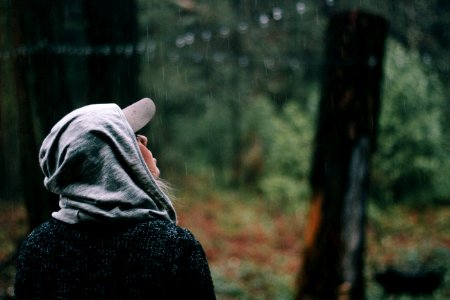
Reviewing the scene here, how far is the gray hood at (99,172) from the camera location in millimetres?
1797

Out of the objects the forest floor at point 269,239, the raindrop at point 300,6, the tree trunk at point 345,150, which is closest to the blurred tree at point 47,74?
the tree trunk at point 345,150

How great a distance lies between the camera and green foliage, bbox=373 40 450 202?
1307cm

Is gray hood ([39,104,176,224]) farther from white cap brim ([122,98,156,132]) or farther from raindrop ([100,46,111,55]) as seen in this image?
raindrop ([100,46,111,55])

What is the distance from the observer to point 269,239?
14055mm

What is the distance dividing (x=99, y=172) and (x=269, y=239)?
41.2ft

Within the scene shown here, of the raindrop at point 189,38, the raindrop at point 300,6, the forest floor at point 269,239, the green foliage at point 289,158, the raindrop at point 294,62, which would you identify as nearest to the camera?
the raindrop at point 294,62

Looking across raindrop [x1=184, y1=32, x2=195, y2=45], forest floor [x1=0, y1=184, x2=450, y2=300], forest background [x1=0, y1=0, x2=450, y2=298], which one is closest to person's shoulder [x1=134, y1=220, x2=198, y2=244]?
forest background [x1=0, y1=0, x2=450, y2=298]

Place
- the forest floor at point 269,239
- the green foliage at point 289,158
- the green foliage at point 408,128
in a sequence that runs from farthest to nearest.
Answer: the green foliage at point 289,158
the green foliage at point 408,128
the forest floor at point 269,239

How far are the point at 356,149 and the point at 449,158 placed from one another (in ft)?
25.8

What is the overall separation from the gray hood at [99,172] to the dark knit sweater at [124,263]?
0.06m

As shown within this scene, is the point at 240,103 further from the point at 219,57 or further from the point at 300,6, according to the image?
the point at 300,6

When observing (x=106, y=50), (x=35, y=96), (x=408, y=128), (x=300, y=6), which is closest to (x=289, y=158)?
(x=408, y=128)

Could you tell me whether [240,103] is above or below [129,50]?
below

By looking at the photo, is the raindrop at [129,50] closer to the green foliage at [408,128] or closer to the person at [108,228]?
the person at [108,228]
